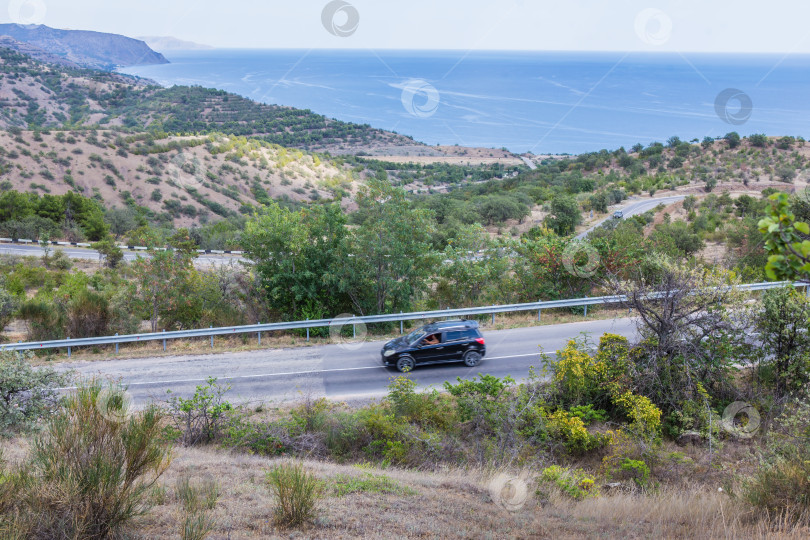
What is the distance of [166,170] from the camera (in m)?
66.9

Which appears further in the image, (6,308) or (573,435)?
(6,308)

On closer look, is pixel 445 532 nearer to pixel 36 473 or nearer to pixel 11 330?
pixel 36 473

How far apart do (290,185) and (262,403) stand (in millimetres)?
60066

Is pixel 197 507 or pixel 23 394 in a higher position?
pixel 23 394

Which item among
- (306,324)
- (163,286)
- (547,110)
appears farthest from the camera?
(547,110)

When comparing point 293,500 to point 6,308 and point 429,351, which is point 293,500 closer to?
point 429,351

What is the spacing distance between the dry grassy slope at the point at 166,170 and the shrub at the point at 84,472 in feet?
182

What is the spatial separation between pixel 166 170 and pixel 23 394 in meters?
60.5

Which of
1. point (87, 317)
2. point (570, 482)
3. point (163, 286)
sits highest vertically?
point (163, 286)

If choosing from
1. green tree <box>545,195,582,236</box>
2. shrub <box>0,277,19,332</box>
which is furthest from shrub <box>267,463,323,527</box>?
green tree <box>545,195,582,236</box>

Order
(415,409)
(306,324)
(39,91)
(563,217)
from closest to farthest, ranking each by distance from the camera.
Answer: (415,409) < (306,324) < (563,217) < (39,91)

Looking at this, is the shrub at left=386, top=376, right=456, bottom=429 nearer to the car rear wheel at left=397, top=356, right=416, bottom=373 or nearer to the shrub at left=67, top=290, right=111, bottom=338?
the car rear wheel at left=397, top=356, right=416, bottom=373

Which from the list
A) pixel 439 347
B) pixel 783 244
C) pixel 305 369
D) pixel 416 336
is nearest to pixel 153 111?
pixel 305 369

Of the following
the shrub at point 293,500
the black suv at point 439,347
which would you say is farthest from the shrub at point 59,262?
the shrub at point 293,500
